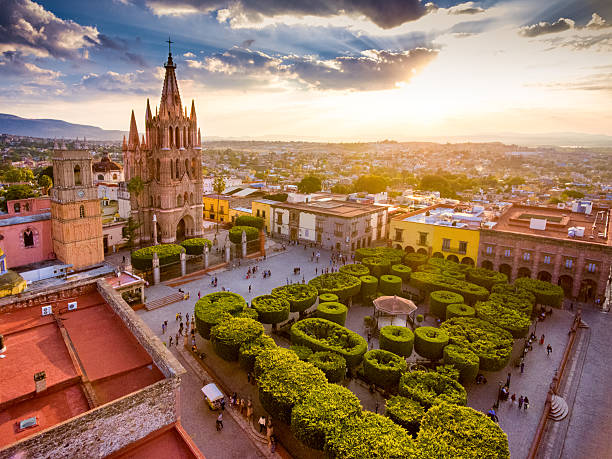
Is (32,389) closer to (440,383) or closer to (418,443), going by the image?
(418,443)

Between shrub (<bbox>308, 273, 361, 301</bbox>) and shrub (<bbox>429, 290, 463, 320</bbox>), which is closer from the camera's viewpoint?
shrub (<bbox>429, 290, 463, 320</bbox>)

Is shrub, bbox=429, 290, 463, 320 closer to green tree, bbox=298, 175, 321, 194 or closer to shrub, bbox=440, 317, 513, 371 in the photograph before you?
shrub, bbox=440, 317, 513, 371

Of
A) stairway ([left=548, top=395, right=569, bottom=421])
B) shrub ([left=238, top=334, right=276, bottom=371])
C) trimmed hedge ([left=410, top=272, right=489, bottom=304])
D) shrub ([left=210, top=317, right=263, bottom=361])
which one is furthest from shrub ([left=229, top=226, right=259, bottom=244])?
stairway ([left=548, top=395, right=569, bottom=421])

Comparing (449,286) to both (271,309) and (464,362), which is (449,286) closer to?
(464,362)

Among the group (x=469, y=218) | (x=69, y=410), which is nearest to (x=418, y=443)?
(x=69, y=410)

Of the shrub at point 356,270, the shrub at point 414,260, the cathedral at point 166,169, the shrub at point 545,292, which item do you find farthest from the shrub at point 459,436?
the cathedral at point 166,169

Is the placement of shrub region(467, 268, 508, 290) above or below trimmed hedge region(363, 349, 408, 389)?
above
